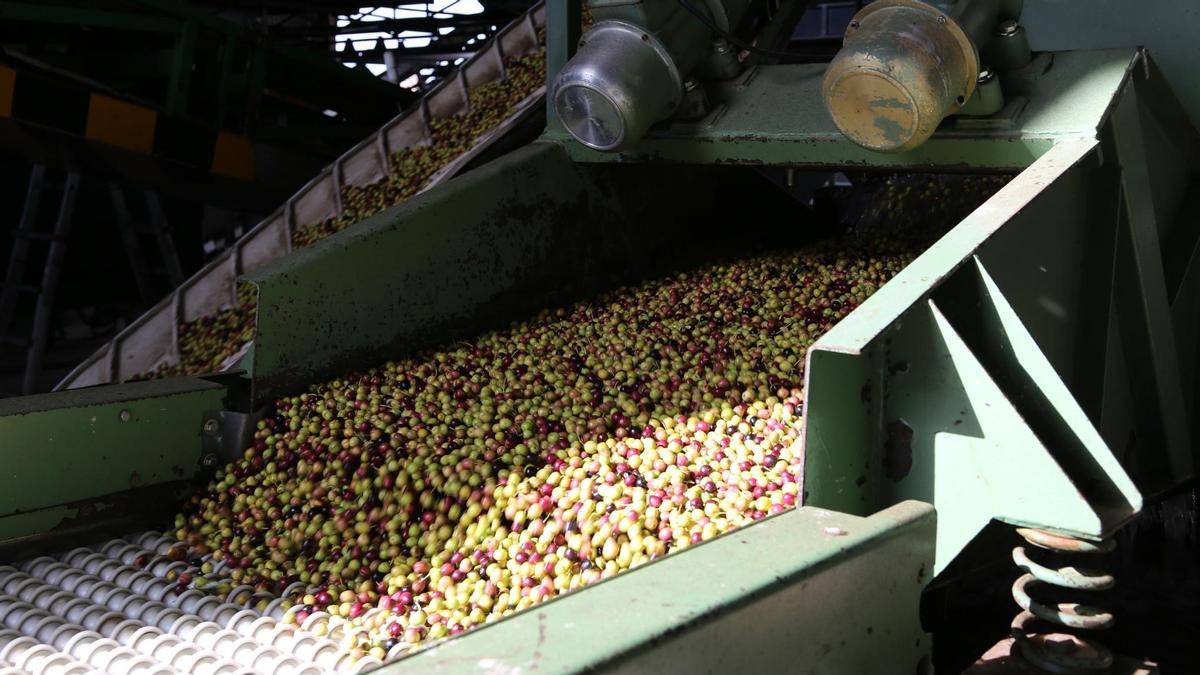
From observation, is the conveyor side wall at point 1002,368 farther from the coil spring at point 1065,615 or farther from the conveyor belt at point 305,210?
the conveyor belt at point 305,210

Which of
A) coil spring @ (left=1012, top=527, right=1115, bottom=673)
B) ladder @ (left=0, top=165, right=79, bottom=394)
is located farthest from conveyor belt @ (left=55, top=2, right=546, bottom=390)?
coil spring @ (left=1012, top=527, right=1115, bottom=673)

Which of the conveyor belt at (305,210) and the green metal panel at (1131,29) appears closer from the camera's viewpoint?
the green metal panel at (1131,29)

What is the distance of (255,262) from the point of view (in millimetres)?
4535

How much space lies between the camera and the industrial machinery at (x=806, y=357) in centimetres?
132

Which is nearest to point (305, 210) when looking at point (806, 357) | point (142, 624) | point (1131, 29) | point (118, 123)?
point (118, 123)

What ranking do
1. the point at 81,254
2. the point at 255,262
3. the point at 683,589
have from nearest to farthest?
the point at 683,589 → the point at 255,262 → the point at 81,254

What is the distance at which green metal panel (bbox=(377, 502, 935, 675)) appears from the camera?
1019mm

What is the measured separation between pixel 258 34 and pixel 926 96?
4737 millimetres

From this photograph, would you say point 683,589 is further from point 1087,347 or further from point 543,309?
point 543,309

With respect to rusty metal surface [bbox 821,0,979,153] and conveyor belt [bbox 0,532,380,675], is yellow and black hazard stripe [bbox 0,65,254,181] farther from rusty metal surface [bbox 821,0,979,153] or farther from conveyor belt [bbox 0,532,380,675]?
rusty metal surface [bbox 821,0,979,153]

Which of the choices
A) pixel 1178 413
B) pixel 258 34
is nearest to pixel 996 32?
pixel 1178 413

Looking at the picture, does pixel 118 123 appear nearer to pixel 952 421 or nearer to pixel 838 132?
pixel 838 132

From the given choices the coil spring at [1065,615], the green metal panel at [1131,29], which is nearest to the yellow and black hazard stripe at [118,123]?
the green metal panel at [1131,29]

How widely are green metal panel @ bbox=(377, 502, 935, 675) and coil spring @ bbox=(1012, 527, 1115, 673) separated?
0.50 feet
